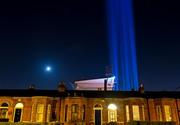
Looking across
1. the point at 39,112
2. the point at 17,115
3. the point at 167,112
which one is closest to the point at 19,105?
the point at 17,115

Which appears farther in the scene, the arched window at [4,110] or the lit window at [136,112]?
the arched window at [4,110]

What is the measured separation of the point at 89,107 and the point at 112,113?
3388 mm

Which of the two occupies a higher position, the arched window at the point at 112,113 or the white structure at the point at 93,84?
the white structure at the point at 93,84

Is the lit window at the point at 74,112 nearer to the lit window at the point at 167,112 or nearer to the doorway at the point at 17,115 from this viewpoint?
the doorway at the point at 17,115

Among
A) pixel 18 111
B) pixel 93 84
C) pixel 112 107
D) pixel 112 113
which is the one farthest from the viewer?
pixel 93 84

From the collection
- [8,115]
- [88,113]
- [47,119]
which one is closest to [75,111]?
[88,113]

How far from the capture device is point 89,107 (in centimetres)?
3381

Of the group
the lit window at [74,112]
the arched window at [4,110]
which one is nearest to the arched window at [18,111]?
the arched window at [4,110]

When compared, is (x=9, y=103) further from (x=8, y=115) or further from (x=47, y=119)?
(x=47, y=119)

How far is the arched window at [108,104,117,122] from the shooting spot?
33.3 metres

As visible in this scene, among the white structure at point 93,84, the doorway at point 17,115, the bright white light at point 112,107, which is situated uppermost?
the white structure at point 93,84

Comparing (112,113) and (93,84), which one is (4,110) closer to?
(112,113)

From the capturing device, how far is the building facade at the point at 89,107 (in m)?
32.9

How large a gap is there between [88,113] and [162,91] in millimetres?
11584
